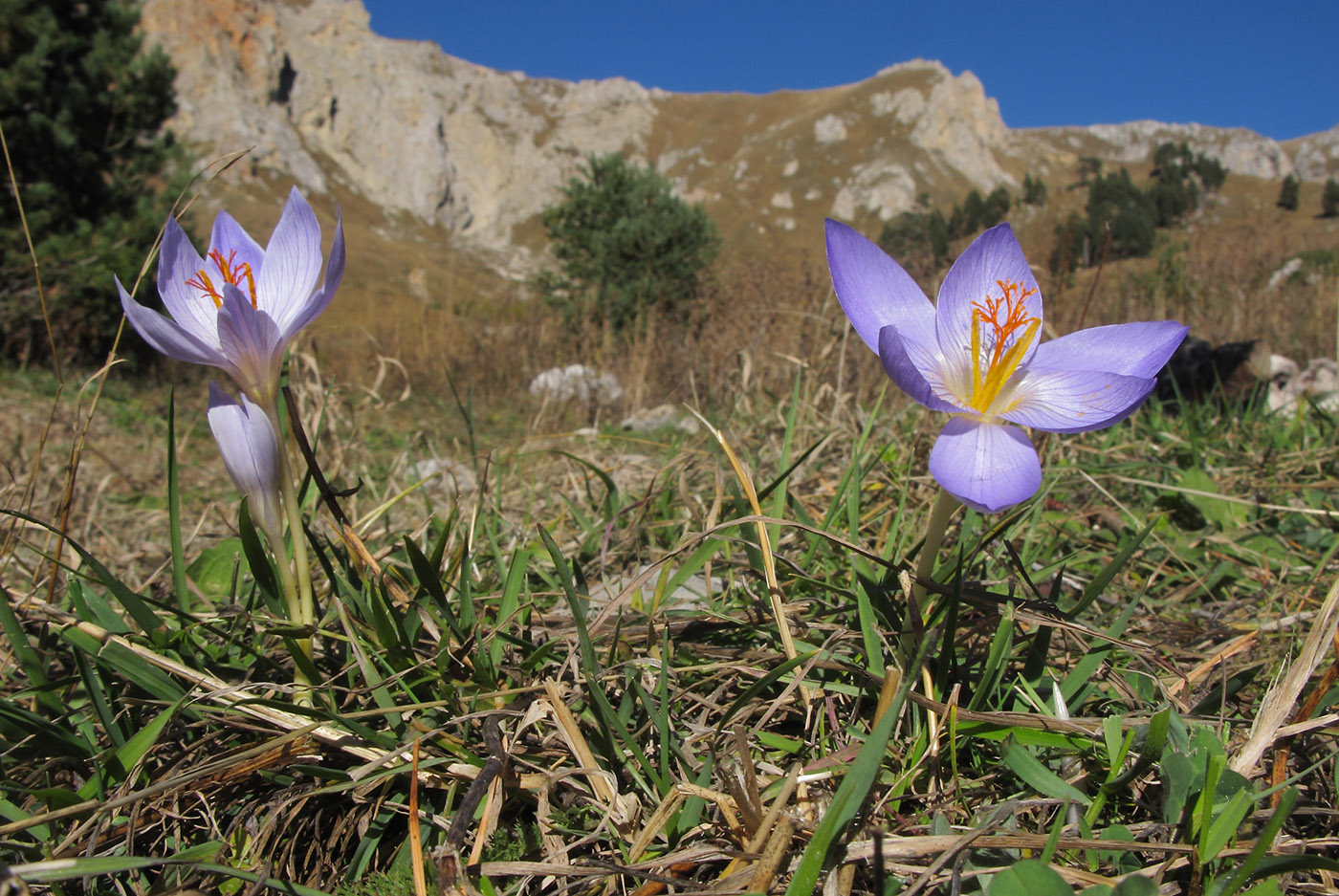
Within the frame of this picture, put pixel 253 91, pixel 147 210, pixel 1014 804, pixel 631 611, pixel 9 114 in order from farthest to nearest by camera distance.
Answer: pixel 253 91 < pixel 147 210 < pixel 9 114 < pixel 631 611 < pixel 1014 804

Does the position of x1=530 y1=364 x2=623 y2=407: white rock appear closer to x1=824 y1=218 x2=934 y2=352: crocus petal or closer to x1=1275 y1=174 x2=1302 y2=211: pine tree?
A: x1=824 y1=218 x2=934 y2=352: crocus petal

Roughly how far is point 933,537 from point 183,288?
1.12m

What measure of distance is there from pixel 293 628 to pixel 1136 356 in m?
1.24

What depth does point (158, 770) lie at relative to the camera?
1074mm

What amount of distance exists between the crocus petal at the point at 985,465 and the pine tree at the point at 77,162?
8818mm

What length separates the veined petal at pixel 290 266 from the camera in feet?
3.45

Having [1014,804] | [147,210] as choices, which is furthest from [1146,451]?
[147,210]

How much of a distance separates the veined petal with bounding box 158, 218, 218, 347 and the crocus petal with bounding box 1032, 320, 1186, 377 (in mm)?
1202

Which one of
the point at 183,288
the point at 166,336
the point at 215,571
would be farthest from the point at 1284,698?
the point at 215,571

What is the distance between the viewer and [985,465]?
0.83 meters

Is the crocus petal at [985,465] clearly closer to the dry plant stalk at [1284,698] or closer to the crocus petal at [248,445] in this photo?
the dry plant stalk at [1284,698]

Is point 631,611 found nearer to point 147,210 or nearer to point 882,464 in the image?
point 882,464

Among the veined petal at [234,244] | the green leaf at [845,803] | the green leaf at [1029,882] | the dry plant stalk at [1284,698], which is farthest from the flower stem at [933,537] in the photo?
the veined petal at [234,244]

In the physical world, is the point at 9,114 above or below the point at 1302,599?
above
